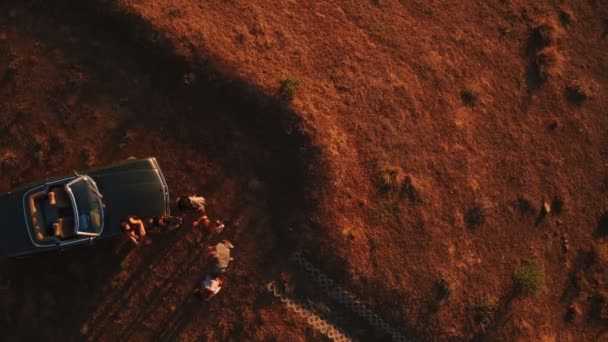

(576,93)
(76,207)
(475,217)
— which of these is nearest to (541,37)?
(576,93)

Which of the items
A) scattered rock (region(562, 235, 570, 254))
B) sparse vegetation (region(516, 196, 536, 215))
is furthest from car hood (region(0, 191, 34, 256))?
scattered rock (region(562, 235, 570, 254))

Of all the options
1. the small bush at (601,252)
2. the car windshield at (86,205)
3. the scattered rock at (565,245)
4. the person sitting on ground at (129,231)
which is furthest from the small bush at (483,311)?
the car windshield at (86,205)

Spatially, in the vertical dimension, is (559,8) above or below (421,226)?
above

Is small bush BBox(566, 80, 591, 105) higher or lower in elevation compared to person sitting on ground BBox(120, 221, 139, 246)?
higher

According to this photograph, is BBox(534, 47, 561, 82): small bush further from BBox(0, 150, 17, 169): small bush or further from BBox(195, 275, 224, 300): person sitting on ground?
BBox(0, 150, 17, 169): small bush

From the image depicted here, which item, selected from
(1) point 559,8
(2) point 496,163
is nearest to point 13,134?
(2) point 496,163

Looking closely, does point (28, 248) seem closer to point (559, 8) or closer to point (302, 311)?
point (302, 311)

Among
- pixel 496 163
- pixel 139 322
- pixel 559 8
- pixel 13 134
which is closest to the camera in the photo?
pixel 139 322
